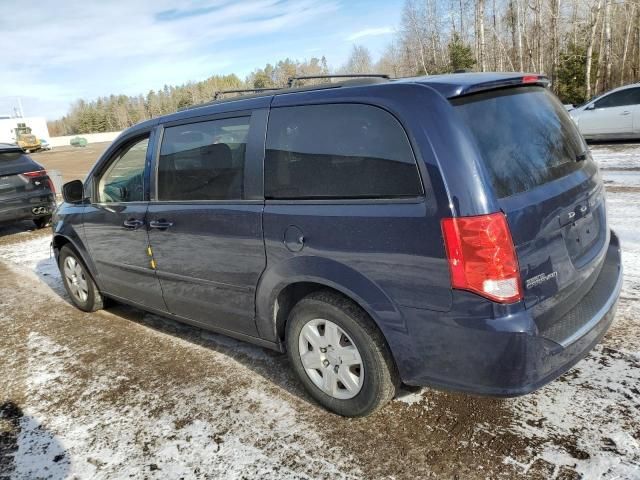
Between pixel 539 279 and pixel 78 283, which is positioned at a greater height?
pixel 539 279

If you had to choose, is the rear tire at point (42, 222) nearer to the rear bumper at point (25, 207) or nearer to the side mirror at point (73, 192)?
the rear bumper at point (25, 207)

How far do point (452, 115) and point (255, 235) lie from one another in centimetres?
129

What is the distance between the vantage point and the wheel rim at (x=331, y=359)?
2.66m

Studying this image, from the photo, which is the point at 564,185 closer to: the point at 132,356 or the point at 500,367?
the point at 500,367

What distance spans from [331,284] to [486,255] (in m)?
0.80

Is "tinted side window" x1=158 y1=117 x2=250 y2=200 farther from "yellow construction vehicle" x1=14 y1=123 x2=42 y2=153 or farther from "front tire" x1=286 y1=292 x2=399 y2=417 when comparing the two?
"yellow construction vehicle" x1=14 y1=123 x2=42 y2=153

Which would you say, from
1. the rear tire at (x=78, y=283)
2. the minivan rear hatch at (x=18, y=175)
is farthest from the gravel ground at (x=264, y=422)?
the minivan rear hatch at (x=18, y=175)

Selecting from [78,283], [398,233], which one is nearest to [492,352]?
[398,233]

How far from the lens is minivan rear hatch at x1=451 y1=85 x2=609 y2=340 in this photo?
220 centimetres

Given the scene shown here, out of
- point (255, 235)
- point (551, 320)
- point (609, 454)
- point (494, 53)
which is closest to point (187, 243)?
point (255, 235)

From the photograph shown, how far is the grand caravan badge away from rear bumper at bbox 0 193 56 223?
29.2ft

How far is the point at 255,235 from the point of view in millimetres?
2889

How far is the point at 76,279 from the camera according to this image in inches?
195

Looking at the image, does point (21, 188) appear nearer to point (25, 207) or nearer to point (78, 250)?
point (25, 207)
